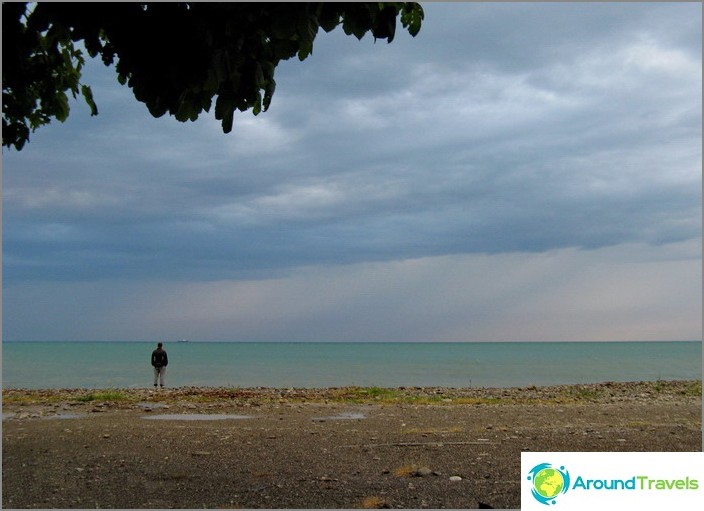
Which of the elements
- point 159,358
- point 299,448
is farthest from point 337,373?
point 299,448

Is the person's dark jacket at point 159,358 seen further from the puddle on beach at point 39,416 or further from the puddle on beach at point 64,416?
the puddle on beach at point 64,416

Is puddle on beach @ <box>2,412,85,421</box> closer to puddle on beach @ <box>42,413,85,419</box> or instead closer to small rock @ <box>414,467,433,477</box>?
puddle on beach @ <box>42,413,85,419</box>

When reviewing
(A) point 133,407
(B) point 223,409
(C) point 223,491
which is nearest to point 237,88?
(C) point 223,491

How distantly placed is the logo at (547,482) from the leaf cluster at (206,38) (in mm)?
4017

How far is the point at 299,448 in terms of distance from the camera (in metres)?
9.59

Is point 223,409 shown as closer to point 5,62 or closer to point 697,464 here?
point 5,62

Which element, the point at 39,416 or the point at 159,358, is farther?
the point at 159,358

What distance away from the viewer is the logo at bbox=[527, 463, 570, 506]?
5.77 meters

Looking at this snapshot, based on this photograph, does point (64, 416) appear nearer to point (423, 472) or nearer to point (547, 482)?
point (423, 472)

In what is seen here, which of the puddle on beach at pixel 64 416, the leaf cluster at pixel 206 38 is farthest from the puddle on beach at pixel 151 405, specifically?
the leaf cluster at pixel 206 38

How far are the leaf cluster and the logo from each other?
13.2ft

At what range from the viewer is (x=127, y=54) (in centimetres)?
539

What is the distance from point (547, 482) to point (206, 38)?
15.5 ft

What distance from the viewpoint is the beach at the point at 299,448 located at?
6816mm
